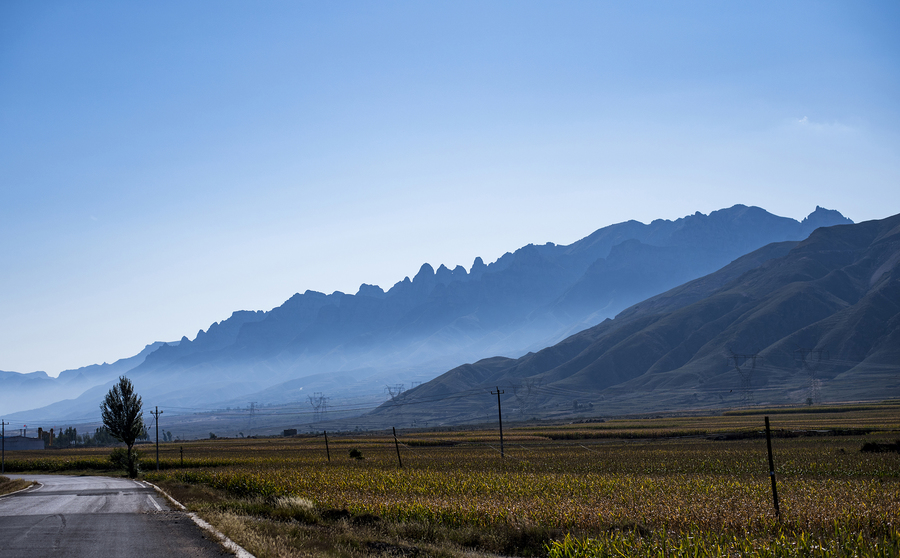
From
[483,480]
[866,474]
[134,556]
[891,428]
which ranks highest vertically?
[134,556]

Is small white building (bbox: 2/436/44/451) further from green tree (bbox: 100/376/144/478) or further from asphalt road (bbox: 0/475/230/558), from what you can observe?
asphalt road (bbox: 0/475/230/558)

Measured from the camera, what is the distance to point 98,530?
19.0 m

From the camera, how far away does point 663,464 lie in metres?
44.1

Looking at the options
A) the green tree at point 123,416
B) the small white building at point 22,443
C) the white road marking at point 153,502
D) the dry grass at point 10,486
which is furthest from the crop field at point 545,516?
the small white building at point 22,443

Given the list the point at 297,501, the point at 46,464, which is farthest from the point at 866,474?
the point at 46,464

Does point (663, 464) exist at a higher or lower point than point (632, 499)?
lower

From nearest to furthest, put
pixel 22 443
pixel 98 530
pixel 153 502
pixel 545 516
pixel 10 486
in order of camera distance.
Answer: pixel 545 516 → pixel 98 530 → pixel 153 502 → pixel 10 486 → pixel 22 443

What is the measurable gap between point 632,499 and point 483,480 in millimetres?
9775

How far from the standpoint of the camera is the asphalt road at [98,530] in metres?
A: 15.3

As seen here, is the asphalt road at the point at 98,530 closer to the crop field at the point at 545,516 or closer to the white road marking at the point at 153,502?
the white road marking at the point at 153,502

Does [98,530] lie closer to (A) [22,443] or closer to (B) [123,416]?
(B) [123,416]

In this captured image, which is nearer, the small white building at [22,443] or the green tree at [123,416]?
the green tree at [123,416]

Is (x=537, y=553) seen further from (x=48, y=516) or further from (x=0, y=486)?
(x=0, y=486)

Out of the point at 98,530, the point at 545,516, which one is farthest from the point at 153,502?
the point at 545,516
